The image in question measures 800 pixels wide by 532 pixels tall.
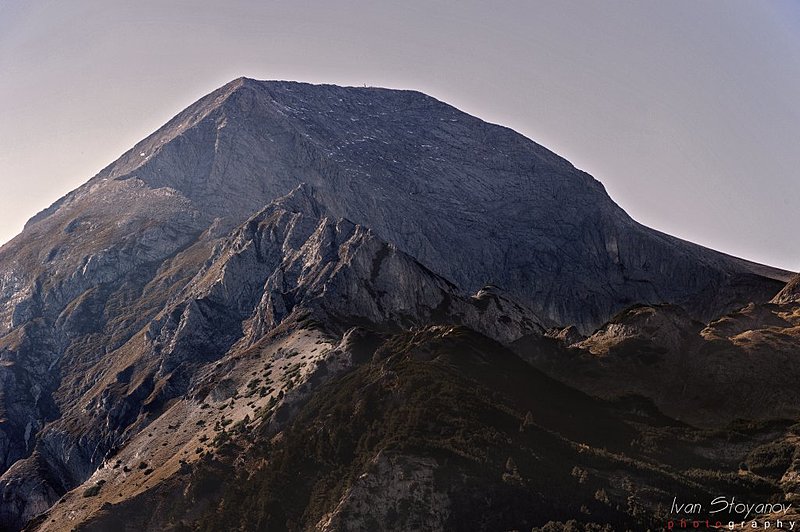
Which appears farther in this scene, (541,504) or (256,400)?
(256,400)

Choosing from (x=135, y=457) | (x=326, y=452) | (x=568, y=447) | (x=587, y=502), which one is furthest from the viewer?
(x=135, y=457)

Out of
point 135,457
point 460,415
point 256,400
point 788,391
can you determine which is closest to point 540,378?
point 460,415

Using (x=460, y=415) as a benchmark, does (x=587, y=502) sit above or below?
below

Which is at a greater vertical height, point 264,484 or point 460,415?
point 460,415

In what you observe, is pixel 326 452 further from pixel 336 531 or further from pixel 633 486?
pixel 633 486

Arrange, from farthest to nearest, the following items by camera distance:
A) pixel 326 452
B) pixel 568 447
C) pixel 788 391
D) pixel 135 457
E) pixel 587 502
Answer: pixel 135 457, pixel 788 391, pixel 326 452, pixel 568 447, pixel 587 502

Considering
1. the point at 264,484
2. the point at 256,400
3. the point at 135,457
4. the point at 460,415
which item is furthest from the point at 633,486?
the point at 135,457

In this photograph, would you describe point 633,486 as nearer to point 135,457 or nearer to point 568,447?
point 568,447

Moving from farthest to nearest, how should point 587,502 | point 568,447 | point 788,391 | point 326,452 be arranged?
point 788,391 < point 326,452 < point 568,447 < point 587,502

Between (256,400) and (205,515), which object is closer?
(205,515)
